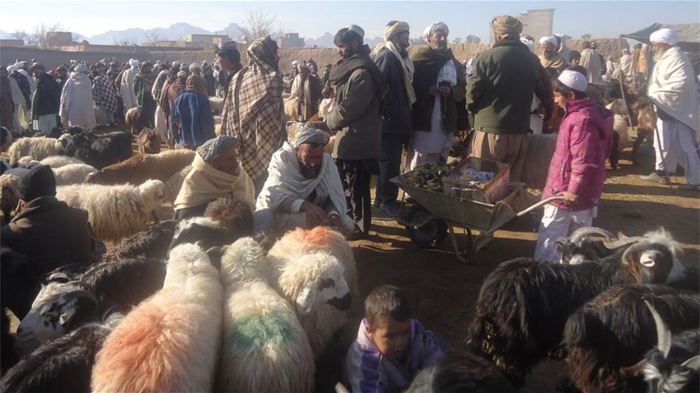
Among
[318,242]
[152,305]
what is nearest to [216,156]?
[318,242]

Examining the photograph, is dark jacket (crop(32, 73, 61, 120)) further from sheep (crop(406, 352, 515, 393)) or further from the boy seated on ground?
sheep (crop(406, 352, 515, 393))

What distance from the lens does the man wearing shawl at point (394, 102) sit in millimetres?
6199

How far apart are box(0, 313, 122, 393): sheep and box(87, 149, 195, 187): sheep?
4.58 meters

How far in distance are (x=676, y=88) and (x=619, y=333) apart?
632 centimetres

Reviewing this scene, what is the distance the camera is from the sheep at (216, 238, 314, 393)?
95.4 inches

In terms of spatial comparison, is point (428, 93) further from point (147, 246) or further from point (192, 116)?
point (147, 246)

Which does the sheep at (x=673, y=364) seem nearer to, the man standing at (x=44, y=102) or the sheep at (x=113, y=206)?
the sheep at (x=113, y=206)

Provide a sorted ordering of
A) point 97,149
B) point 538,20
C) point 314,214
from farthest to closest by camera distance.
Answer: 1. point 538,20
2. point 97,149
3. point 314,214

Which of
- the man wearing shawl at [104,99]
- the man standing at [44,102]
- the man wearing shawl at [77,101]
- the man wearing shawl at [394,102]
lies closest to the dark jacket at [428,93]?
the man wearing shawl at [394,102]

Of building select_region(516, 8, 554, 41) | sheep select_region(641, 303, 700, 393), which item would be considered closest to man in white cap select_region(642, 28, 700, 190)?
sheep select_region(641, 303, 700, 393)

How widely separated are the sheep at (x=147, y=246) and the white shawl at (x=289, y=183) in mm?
924

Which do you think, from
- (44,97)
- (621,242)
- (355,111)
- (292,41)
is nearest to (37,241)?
(355,111)

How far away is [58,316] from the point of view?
288 cm

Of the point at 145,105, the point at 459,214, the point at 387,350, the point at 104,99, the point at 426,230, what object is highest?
the point at 104,99
